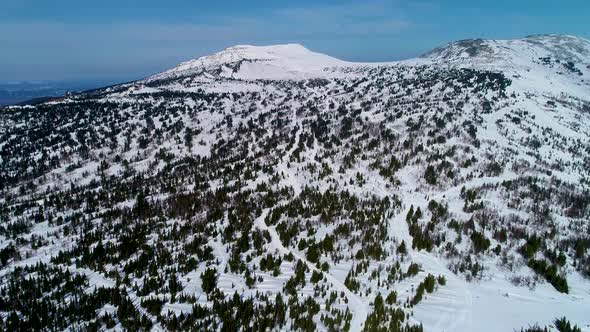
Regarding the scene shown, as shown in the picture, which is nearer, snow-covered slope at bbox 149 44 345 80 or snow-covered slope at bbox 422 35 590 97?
snow-covered slope at bbox 422 35 590 97

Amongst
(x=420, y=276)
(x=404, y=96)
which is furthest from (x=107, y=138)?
(x=420, y=276)

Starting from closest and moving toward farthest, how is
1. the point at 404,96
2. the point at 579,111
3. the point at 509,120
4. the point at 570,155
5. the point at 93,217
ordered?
1. the point at 93,217
2. the point at 570,155
3. the point at 509,120
4. the point at 579,111
5. the point at 404,96

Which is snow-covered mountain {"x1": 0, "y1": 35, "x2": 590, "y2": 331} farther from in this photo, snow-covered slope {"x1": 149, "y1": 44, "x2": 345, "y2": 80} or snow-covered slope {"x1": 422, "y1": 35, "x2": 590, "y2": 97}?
snow-covered slope {"x1": 149, "y1": 44, "x2": 345, "y2": 80}

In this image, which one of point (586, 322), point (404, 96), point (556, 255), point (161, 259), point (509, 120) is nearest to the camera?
point (586, 322)

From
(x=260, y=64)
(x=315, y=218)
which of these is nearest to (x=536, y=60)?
(x=260, y=64)

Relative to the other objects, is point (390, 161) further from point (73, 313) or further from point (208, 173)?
point (73, 313)

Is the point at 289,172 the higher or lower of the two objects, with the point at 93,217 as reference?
higher

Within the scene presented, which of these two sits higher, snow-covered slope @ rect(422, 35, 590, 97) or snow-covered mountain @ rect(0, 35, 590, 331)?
snow-covered slope @ rect(422, 35, 590, 97)

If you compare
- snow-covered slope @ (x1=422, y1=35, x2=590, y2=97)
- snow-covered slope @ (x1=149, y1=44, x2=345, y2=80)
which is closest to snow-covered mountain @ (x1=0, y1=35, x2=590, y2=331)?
snow-covered slope @ (x1=422, y1=35, x2=590, y2=97)
